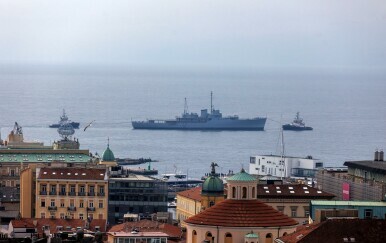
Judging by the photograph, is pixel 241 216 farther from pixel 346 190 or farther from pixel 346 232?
pixel 346 190

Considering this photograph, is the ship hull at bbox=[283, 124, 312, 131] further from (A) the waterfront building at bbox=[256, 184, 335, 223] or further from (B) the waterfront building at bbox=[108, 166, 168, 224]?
(A) the waterfront building at bbox=[256, 184, 335, 223]

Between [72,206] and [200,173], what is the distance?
5415 cm

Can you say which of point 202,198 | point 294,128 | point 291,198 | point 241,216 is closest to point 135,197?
point 202,198

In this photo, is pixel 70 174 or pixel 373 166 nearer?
pixel 70 174

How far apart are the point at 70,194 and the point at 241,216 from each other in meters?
22.7

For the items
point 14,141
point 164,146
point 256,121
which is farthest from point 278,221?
point 256,121

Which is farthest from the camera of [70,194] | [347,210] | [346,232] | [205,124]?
[205,124]

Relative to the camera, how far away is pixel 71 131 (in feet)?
486

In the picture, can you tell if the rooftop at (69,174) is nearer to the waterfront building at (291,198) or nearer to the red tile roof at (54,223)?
the red tile roof at (54,223)

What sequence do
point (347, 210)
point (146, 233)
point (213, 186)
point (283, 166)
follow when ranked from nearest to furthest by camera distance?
point (347, 210)
point (146, 233)
point (213, 186)
point (283, 166)

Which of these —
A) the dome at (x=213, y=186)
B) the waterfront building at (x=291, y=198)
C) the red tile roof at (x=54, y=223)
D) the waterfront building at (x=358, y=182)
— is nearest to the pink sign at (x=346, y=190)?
the waterfront building at (x=358, y=182)

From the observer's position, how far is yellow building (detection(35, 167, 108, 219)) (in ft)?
229

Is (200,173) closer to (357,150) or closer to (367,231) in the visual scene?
(357,150)

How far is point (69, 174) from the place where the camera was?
70250mm
